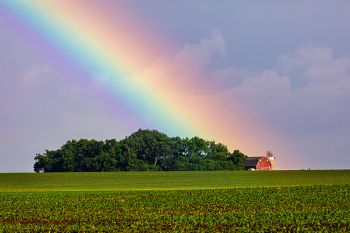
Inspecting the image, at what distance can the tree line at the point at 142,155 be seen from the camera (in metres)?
167

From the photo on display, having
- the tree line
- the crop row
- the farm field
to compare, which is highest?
the tree line

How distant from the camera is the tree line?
167000 millimetres

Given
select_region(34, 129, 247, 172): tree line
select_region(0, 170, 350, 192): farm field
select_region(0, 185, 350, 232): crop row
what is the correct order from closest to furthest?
select_region(0, 185, 350, 232): crop row → select_region(0, 170, 350, 192): farm field → select_region(34, 129, 247, 172): tree line

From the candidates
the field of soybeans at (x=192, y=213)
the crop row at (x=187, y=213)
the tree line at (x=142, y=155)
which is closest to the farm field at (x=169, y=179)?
the tree line at (x=142, y=155)

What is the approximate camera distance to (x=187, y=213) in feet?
152

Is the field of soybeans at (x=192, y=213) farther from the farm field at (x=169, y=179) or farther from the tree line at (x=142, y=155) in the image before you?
the tree line at (x=142, y=155)

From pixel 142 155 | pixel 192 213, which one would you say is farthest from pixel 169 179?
pixel 192 213

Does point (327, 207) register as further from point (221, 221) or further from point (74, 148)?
point (74, 148)

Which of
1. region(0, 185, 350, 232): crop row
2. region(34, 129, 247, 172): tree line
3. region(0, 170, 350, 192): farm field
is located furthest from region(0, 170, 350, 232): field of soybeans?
region(34, 129, 247, 172): tree line

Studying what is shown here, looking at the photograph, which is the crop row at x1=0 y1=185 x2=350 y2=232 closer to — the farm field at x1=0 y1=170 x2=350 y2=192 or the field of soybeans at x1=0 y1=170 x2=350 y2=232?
the field of soybeans at x1=0 y1=170 x2=350 y2=232

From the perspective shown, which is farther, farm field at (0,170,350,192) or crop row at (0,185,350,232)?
farm field at (0,170,350,192)

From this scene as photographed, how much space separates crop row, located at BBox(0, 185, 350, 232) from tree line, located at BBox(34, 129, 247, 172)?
10226cm

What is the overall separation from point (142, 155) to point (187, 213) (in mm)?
137901

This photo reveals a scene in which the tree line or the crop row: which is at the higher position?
the tree line
